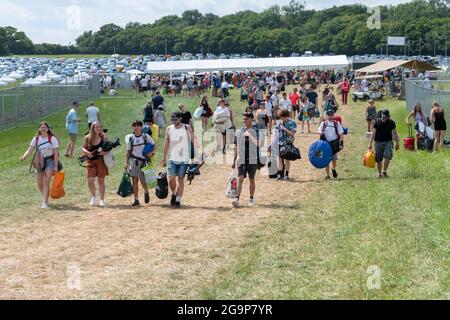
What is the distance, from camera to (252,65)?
85.4 metres

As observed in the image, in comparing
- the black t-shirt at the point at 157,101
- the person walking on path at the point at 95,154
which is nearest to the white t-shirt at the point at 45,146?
the person walking on path at the point at 95,154

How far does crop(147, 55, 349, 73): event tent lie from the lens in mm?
82562

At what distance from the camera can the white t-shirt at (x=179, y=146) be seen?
15.3m

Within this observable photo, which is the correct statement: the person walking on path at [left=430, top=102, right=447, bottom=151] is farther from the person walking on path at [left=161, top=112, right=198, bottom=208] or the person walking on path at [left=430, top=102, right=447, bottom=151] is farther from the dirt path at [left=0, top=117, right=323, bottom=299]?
the person walking on path at [left=161, top=112, right=198, bottom=208]

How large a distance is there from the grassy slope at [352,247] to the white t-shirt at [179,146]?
220 cm

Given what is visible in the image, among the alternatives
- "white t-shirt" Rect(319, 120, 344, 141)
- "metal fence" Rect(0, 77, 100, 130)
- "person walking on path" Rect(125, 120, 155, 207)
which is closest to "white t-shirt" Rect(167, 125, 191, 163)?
"person walking on path" Rect(125, 120, 155, 207)

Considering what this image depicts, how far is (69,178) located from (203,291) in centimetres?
1186

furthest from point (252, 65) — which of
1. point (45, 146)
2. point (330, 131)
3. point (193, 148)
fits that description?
point (45, 146)

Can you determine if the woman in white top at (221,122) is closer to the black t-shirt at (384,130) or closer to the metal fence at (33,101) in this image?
the black t-shirt at (384,130)

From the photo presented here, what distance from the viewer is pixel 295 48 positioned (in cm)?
18075

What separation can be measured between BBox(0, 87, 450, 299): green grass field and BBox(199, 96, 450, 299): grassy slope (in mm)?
12

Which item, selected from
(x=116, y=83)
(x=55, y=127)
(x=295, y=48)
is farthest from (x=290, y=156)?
(x=295, y=48)

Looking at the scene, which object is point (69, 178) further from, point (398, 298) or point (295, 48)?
point (295, 48)

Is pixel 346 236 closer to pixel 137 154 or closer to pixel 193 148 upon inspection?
pixel 193 148
